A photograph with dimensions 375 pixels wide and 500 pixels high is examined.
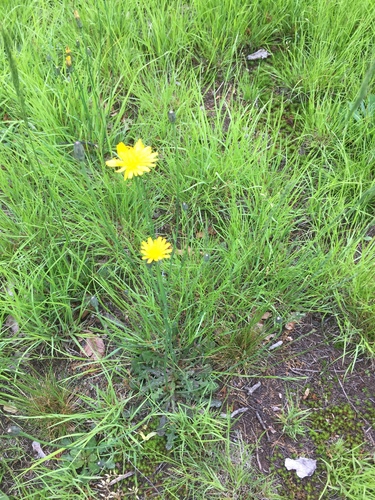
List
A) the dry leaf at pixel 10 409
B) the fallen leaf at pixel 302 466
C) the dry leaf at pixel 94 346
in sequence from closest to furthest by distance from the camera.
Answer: the fallen leaf at pixel 302 466
the dry leaf at pixel 10 409
the dry leaf at pixel 94 346

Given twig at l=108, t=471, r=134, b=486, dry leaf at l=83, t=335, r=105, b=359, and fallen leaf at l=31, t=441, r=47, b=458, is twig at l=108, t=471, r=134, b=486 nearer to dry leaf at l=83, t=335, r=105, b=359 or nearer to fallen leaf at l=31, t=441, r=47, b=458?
fallen leaf at l=31, t=441, r=47, b=458

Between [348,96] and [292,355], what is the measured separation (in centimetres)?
134

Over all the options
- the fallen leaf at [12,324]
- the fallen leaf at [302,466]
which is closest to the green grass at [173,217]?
the fallen leaf at [12,324]

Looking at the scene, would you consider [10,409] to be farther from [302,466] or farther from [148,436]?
[302,466]

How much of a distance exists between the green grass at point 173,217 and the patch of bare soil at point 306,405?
8 cm

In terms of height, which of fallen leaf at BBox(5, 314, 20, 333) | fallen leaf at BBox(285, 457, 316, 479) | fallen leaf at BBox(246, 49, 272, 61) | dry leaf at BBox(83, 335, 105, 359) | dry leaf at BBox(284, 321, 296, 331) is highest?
fallen leaf at BBox(246, 49, 272, 61)

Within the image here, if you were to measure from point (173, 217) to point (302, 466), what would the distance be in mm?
1121

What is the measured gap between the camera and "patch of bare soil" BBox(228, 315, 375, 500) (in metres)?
1.43

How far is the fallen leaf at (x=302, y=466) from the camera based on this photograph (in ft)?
4.59

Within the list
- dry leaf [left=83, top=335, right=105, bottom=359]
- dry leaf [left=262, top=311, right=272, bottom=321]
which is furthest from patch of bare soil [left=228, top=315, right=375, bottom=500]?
dry leaf [left=83, top=335, right=105, bottom=359]

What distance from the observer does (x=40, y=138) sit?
1.93m

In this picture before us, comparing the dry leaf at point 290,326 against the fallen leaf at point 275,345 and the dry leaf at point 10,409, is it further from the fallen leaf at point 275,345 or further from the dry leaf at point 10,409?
the dry leaf at point 10,409

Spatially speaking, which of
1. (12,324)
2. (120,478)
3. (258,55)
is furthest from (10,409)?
(258,55)

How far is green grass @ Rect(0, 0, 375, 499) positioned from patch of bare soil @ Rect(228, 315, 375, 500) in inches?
3.2
